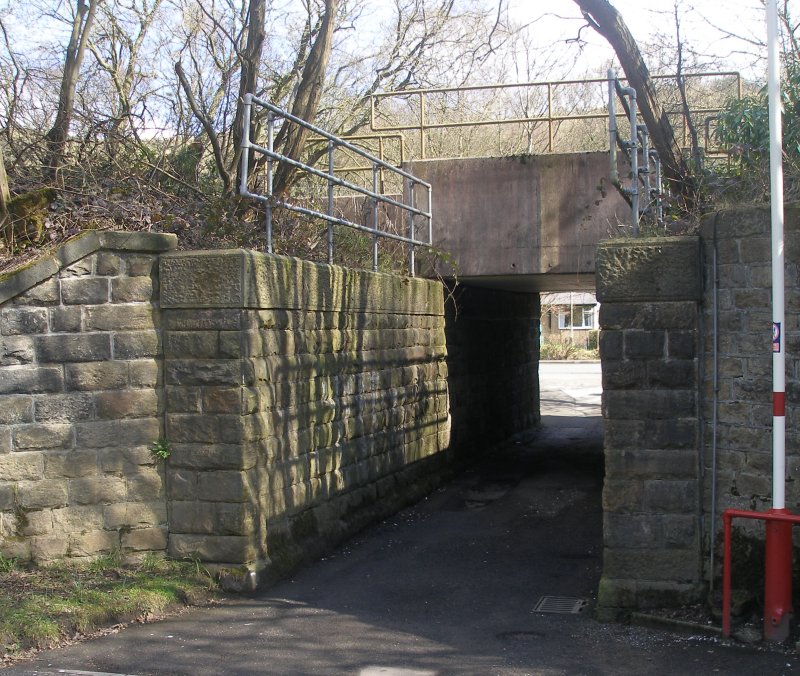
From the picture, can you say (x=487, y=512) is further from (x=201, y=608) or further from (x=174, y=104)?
(x=174, y=104)

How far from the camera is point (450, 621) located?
678 centimetres

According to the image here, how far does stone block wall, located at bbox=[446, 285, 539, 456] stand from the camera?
1399cm

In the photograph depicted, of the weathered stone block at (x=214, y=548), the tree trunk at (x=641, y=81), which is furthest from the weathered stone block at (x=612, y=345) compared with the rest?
the tree trunk at (x=641, y=81)

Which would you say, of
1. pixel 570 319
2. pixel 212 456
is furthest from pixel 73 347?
pixel 570 319

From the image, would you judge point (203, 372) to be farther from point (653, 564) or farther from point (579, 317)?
point (579, 317)

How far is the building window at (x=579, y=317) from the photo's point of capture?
50.3m

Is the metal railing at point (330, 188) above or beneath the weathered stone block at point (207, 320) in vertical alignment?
above

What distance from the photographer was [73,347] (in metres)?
7.14

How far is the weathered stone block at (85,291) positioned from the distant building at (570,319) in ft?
140

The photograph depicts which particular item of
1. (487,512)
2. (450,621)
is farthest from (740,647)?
(487,512)

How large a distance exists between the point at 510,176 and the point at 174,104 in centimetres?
500

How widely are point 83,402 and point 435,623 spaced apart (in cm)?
316

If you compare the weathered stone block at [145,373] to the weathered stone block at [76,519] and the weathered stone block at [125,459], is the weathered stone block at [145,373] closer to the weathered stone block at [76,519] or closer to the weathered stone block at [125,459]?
the weathered stone block at [125,459]

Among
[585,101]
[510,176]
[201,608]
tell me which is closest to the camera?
[201,608]
